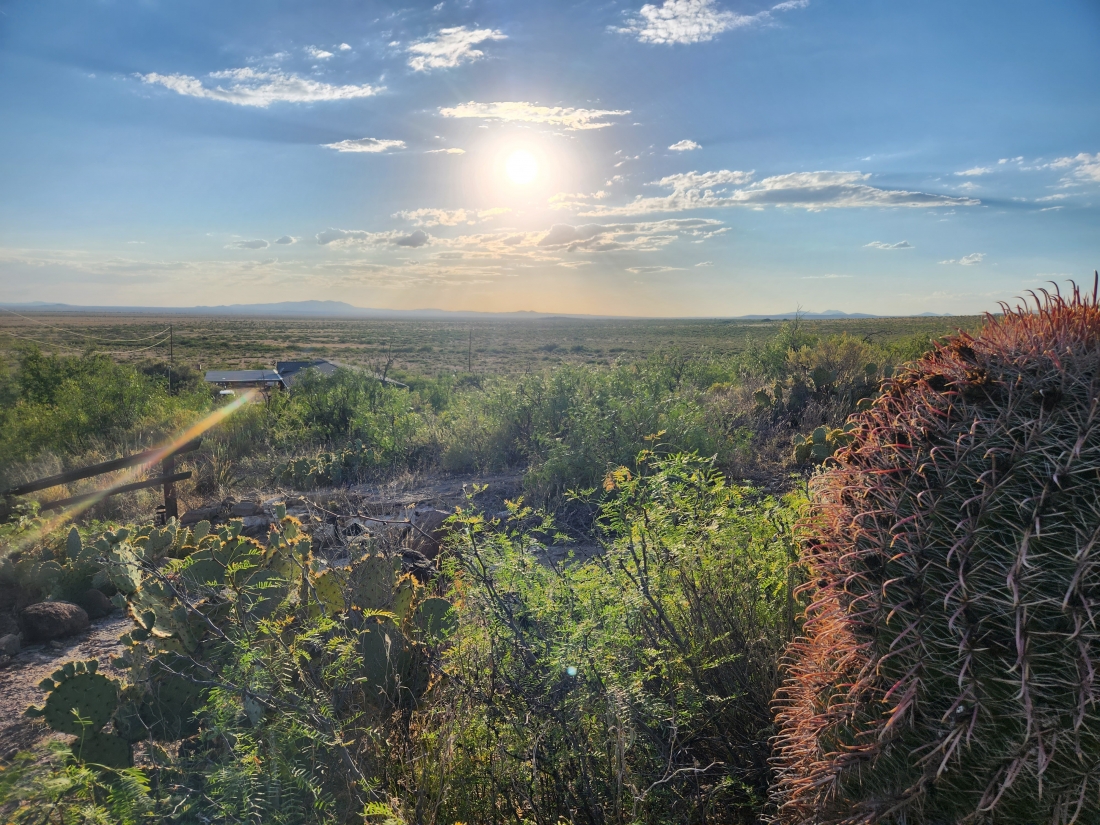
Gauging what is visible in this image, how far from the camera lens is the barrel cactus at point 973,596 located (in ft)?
5.29

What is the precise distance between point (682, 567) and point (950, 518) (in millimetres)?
1844

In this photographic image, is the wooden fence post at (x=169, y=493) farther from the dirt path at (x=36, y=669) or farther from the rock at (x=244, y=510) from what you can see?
the dirt path at (x=36, y=669)

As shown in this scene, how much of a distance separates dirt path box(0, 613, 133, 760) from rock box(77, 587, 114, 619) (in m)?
0.09

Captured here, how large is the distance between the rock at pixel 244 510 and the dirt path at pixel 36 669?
6.92 feet

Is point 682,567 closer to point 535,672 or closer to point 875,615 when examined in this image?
point 535,672

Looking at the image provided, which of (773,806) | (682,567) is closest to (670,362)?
(682,567)

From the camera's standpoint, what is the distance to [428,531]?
639 centimetres

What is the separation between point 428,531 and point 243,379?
1883 centimetres

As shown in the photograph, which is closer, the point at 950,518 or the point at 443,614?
the point at 950,518

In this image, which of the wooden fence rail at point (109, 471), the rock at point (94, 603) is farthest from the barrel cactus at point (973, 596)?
the wooden fence rail at point (109, 471)

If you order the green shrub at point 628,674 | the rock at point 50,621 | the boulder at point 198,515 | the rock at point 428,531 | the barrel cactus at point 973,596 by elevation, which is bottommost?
the rock at point 50,621

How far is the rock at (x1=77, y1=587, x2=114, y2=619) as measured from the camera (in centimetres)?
607

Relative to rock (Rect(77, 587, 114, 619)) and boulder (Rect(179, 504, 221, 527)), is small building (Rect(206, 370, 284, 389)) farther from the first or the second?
rock (Rect(77, 587, 114, 619))

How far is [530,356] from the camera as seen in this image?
53.3 meters
